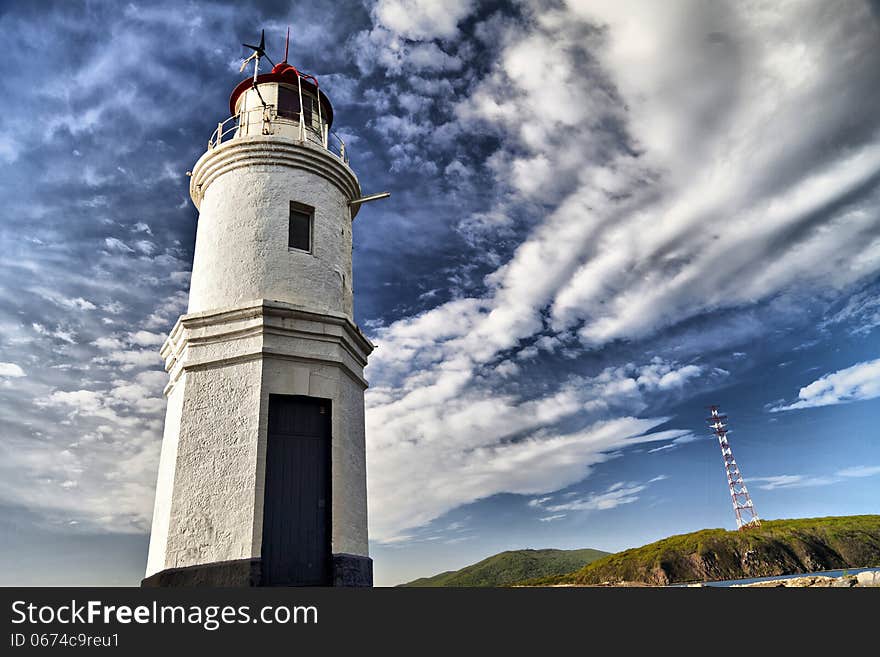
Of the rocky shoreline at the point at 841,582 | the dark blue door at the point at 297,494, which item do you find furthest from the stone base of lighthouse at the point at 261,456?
the rocky shoreline at the point at 841,582

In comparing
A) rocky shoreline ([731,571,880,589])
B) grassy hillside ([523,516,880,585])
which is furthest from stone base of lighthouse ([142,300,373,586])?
grassy hillside ([523,516,880,585])

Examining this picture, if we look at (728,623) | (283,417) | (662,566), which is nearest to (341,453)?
(283,417)

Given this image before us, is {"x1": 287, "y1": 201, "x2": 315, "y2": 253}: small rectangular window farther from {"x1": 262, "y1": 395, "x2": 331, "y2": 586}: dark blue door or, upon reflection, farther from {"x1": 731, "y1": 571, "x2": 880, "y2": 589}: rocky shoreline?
{"x1": 731, "y1": 571, "x2": 880, "y2": 589}: rocky shoreline

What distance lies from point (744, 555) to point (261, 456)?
1669 inches

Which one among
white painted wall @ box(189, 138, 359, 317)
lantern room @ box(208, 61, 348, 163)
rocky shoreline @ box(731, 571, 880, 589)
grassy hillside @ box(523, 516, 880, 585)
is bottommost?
rocky shoreline @ box(731, 571, 880, 589)

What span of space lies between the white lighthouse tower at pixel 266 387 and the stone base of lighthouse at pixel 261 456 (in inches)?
0.9

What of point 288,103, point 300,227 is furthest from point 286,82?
point 300,227

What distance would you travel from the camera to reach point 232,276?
11.1 meters

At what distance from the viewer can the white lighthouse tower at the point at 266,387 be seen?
9180 millimetres

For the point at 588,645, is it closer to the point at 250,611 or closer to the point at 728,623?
the point at 728,623

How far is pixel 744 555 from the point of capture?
40062 mm

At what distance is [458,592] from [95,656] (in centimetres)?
354

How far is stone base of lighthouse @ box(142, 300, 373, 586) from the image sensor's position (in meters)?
9.04

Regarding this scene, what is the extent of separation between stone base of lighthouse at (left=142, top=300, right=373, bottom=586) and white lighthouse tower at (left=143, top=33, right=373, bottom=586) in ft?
0.07
